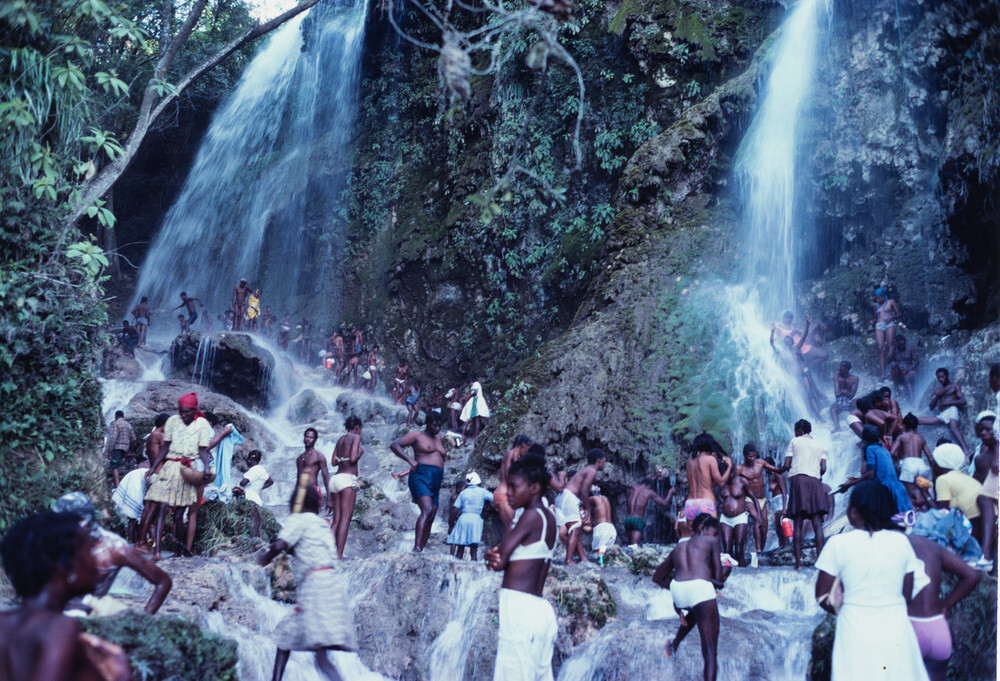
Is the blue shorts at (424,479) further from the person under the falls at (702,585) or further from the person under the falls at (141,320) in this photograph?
the person under the falls at (141,320)

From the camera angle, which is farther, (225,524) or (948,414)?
(948,414)

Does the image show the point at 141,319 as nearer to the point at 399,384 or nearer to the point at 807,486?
the point at 399,384

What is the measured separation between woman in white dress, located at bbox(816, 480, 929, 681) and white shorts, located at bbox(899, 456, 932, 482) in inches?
178

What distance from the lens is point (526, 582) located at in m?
4.39

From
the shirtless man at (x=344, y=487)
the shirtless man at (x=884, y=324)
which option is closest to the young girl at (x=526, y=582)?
the shirtless man at (x=344, y=487)

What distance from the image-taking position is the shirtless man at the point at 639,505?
1039 centimetres

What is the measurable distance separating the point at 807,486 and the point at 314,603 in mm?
5827

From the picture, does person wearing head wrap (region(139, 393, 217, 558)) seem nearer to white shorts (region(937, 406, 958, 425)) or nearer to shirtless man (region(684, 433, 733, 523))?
shirtless man (region(684, 433, 733, 523))

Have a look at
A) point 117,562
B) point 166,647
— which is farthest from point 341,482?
point 117,562

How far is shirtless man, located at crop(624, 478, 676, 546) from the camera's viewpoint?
10.4 meters

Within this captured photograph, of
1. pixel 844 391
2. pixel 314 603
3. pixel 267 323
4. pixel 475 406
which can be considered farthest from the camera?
pixel 267 323

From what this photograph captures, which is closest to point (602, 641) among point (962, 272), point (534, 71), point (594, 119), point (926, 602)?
point (926, 602)

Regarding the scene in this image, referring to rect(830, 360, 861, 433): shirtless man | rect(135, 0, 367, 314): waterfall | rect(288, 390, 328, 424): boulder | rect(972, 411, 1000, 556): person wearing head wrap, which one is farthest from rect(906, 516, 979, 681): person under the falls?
rect(135, 0, 367, 314): waterfall

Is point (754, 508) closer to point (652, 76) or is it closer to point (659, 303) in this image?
point (659, 303)
